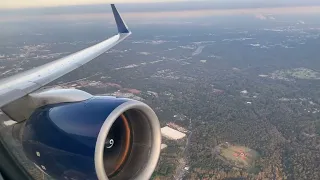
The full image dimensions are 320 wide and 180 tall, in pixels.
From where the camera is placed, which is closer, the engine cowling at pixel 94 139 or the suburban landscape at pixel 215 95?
the engine cowling at pixel 94 139

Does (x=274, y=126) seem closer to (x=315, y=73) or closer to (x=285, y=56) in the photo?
(x=315, y=73)

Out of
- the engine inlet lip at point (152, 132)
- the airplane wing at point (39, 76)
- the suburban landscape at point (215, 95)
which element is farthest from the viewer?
the suburban landscape at point (215, 95)

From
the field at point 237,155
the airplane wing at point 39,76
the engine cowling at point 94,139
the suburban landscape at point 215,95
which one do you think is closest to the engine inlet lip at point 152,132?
the engine cowling at point 94,139

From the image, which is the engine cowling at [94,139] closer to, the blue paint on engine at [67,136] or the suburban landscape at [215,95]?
the blue paint on engine at [67,136]

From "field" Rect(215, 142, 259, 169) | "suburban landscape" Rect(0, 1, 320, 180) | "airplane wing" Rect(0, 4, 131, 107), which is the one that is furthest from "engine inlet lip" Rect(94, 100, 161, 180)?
"field" Rect(215, 142, 259, 169)

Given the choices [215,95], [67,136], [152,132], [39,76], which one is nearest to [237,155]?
A: [215,95]

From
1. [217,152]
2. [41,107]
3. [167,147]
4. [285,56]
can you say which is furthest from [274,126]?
[285,56]

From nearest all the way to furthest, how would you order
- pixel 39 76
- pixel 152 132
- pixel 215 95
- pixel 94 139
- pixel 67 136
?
pixel 94 139
pixel 67 136
pixel 152 132
pixel 39 76
pixel 215 95

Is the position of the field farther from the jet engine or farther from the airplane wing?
the jet engine

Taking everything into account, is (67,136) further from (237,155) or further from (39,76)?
(237,155)
